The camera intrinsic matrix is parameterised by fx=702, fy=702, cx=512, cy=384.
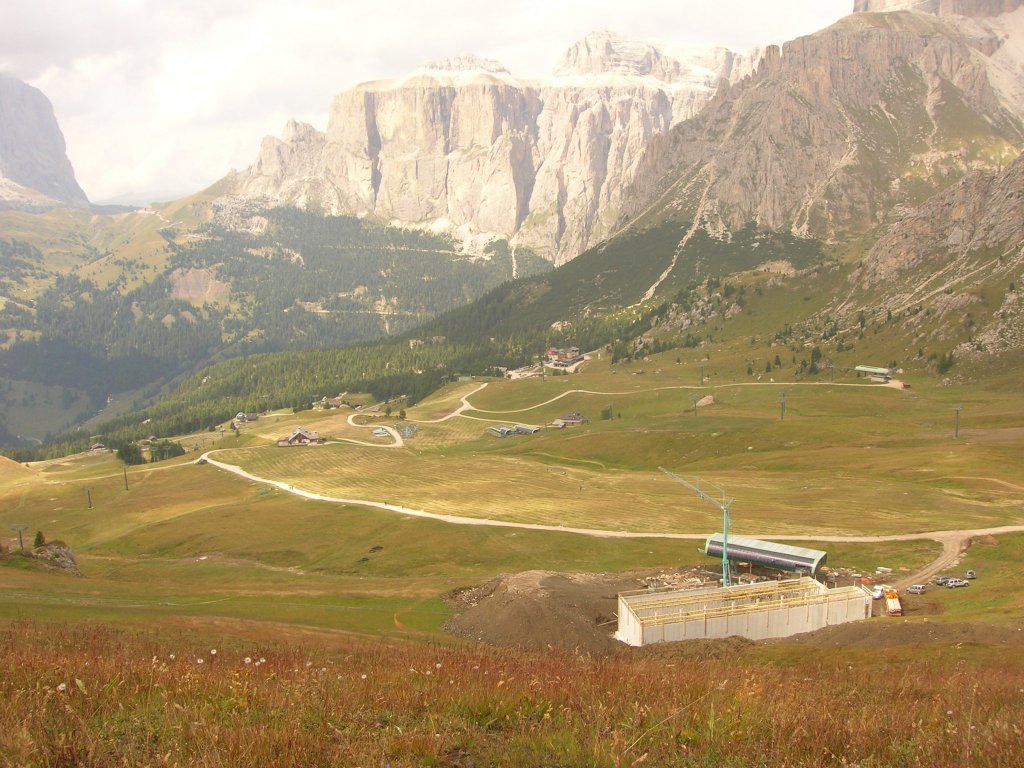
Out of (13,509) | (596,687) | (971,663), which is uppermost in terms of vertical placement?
(596,687)

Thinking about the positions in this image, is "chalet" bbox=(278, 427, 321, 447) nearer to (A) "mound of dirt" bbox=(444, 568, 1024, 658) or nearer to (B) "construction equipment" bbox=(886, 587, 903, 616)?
(A) "mound of dirt" bbox=(444, 568, 1024, 658)

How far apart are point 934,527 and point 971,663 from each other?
56103mm

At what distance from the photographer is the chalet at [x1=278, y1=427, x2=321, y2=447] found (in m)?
177

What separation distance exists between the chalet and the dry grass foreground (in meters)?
166

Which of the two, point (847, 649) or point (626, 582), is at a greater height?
point (847, 649)

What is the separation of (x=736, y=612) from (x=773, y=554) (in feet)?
65.0

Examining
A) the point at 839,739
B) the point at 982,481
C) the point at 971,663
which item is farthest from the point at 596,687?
the point at 982,481

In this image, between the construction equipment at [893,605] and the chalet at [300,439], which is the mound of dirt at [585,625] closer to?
the construction equipment at [893,605]

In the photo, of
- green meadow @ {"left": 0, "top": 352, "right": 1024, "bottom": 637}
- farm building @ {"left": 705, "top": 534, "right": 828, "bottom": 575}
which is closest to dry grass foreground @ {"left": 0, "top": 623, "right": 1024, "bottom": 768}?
green meadow @ {"left": 0, "top": 352, "right": 1024, "bottom": 637}

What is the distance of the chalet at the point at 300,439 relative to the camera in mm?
176625

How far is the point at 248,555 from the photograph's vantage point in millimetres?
87688

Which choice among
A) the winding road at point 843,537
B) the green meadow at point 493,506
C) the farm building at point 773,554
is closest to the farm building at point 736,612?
the green meadow at point 493,506

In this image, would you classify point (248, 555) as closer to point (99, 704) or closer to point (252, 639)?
point (252, 639)

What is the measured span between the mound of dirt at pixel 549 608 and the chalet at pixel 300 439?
402 feet
